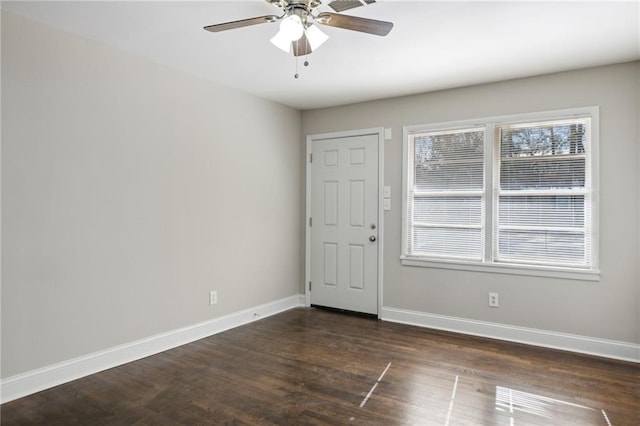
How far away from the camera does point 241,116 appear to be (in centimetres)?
411

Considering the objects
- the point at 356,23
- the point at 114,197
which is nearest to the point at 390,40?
the point at 356,23

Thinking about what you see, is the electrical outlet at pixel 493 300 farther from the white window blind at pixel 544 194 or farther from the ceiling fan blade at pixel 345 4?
the ceiling fan blade at pixel 345 4

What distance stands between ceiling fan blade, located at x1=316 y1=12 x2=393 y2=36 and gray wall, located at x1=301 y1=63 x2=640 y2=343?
2.13 m

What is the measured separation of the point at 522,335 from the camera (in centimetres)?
356

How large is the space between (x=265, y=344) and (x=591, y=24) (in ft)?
11.5

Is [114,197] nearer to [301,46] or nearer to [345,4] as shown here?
[301,46]

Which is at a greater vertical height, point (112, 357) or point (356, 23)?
point (356, 23)

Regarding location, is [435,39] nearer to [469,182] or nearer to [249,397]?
[469,182]

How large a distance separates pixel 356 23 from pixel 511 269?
2.74 metres

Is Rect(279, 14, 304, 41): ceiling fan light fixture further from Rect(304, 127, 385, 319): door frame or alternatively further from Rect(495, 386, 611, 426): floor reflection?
Rect(495, 386, 611, 426): floor reflection

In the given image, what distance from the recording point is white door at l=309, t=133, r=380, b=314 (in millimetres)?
4426

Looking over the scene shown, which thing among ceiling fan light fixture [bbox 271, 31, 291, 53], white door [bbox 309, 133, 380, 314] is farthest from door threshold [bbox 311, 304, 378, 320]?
ceiling fan light fixture [bbox 271, 31, 291, 53]

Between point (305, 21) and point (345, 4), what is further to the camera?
point (305, 21)

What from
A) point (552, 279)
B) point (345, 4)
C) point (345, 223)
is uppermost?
point (345, 4)
